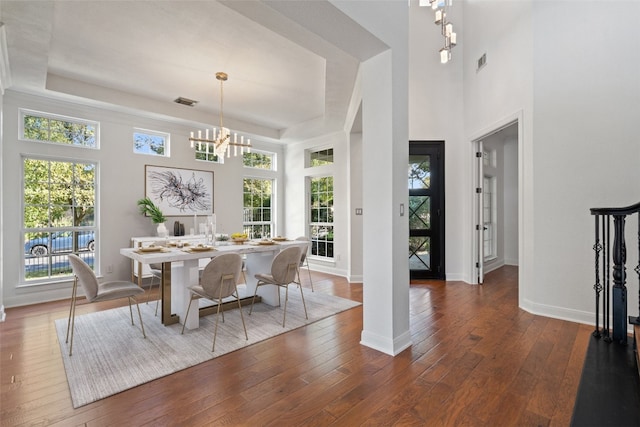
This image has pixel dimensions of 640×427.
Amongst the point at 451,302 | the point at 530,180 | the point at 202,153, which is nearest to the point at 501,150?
the point at 530,180

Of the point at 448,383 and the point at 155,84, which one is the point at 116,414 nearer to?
the point at 448,383

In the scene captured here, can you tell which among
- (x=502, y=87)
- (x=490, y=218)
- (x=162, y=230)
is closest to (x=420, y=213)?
(x=490, y=218)

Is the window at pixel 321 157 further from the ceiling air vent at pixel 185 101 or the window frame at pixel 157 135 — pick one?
the window frame at pixel 157 135

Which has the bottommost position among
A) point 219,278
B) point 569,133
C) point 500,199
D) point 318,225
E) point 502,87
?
point 219,278

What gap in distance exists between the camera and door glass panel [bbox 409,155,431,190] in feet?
16.9

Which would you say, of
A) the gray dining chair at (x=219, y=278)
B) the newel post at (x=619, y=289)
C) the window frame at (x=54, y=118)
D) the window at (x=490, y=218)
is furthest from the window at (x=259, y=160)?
the newel post at (x=619, y=289)

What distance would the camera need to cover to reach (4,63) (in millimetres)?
3191

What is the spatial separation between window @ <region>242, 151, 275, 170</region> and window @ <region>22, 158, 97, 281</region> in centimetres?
275

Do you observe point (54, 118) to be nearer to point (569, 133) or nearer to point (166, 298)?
point (166, 298)

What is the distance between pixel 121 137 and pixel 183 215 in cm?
158

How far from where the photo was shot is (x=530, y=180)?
11.2 feet

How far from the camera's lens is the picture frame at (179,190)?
5.09 metres

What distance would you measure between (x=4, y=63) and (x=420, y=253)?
237 inches

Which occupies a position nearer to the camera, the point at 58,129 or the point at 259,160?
the point at 58,129
